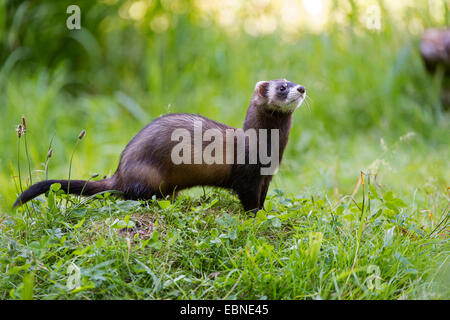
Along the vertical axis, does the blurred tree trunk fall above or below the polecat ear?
above

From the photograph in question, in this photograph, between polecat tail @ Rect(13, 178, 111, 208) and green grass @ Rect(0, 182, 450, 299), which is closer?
green grass @ Rect(0, 182, 450, 299)

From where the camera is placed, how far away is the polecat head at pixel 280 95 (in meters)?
3.20

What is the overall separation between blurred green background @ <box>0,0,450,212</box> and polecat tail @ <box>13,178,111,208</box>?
217 centimetres

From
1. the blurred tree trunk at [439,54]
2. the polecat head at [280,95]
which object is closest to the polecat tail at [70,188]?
the polecat head at [280,95]

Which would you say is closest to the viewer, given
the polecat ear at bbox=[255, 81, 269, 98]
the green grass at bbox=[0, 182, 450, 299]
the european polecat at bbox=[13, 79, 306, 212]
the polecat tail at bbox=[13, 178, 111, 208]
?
the green grass at bbox=[0, 182, 450, 299]

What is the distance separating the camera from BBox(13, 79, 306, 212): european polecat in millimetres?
3018

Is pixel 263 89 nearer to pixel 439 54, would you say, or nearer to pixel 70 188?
pixel 70 188

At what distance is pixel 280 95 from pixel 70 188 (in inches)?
57.0

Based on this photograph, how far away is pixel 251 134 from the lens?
10.8 ft

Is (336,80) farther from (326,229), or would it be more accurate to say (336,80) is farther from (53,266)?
(53,266)

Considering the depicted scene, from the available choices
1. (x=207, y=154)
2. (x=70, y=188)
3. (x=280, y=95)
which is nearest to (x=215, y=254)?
(x=207, y=154)

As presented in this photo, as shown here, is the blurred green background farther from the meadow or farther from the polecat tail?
the polecat tail

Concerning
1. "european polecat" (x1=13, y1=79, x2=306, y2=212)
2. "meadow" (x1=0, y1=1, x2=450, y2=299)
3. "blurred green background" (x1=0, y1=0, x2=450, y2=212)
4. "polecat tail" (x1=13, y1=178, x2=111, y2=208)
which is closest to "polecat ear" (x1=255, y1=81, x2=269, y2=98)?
"european polecat" (x1=13, y1=79, x2=306, y2=212)

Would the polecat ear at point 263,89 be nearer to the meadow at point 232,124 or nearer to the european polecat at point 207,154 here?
the european polecat at point 207,154
